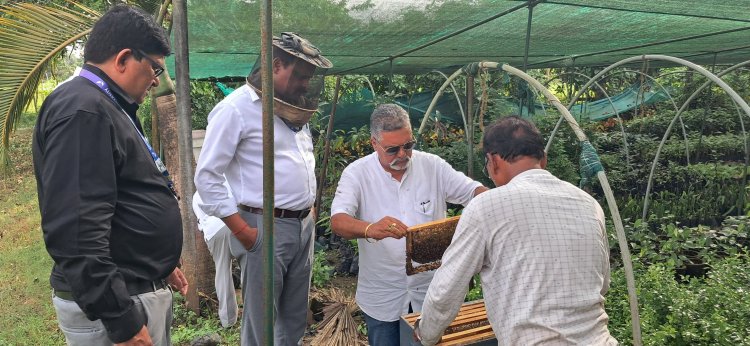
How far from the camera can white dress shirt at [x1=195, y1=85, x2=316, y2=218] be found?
108 inches

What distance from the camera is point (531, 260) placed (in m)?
1.70

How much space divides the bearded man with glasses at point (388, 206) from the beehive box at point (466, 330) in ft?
→ 1.23

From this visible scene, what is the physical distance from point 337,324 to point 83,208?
304cm

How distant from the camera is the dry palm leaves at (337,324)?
13.6 feet

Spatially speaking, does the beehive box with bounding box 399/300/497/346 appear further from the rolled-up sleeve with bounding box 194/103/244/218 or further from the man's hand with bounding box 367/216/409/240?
the rolled-up sleeve with bounding box 194/103/244/218

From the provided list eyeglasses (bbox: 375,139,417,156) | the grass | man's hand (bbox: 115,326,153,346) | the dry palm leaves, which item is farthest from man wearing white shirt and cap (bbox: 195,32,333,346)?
the grass

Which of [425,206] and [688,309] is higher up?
[425,206]

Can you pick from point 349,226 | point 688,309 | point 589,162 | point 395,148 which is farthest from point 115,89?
point 688,309

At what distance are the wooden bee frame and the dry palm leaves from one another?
187cm

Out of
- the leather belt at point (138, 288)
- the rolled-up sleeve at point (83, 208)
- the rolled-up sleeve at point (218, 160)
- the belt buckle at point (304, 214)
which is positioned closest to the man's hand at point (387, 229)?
the belt buckle at point (304, 214)

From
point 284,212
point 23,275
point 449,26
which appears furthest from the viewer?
point 23,275

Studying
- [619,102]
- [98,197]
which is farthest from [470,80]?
[619,102]

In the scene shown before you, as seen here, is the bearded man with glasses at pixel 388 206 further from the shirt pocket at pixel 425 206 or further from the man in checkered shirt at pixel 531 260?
the man in checkered shirt at pixel 531 260

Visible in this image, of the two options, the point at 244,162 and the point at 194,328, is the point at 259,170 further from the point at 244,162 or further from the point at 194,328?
the point at 194,328
